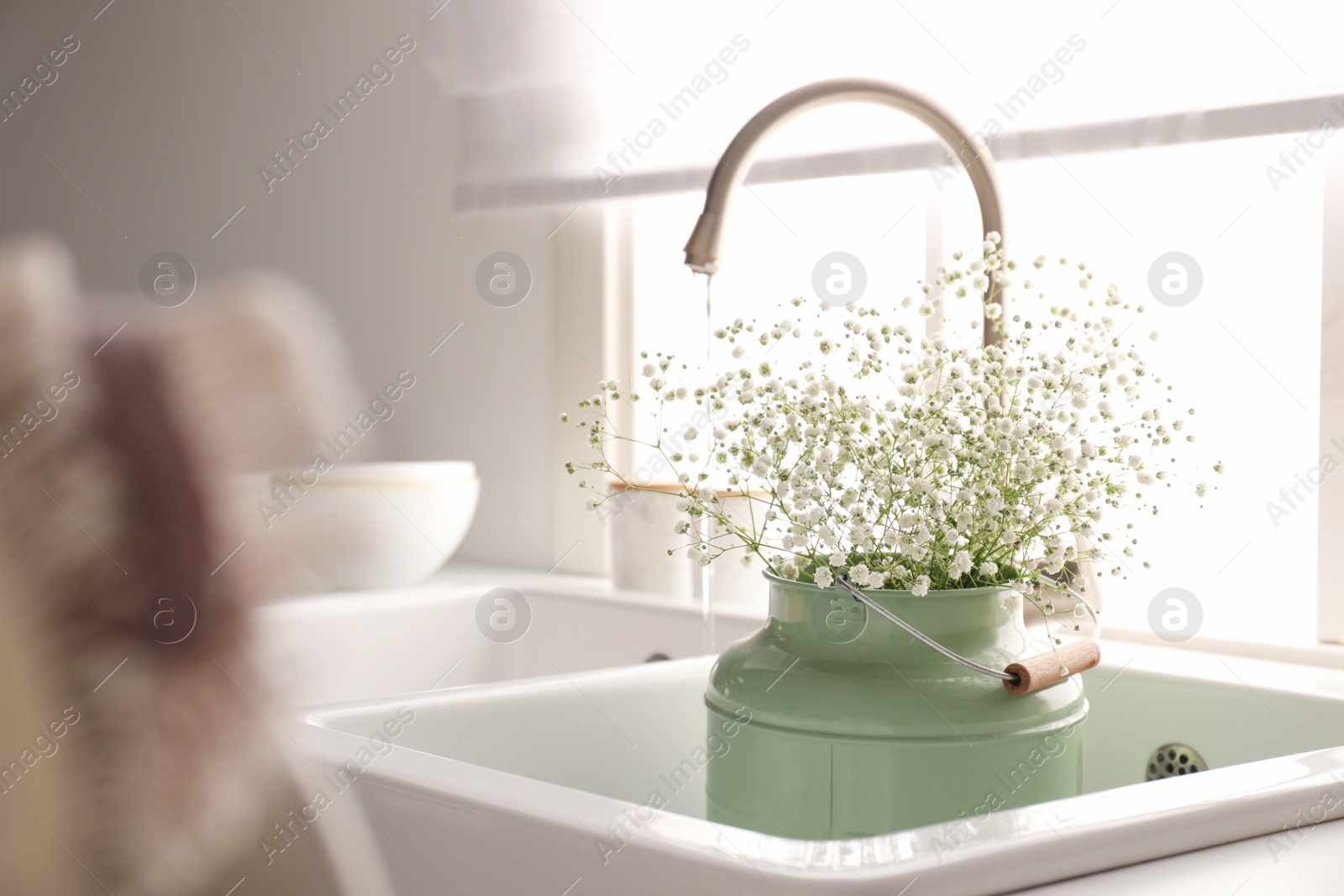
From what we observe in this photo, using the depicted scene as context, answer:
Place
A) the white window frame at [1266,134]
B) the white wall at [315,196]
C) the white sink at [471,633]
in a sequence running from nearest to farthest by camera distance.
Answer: the white window frame at [1266,134]
the white sink at [471,633]
the white wall at [315,196]

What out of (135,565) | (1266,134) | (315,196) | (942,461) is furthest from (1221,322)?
(315,196)

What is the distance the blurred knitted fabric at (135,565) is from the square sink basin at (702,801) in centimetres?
16

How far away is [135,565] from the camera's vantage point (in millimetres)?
314

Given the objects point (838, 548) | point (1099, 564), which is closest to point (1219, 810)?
point (838, 548)

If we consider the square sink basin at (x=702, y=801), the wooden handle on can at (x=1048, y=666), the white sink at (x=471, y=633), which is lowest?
the white sink at (x=471, y=633)

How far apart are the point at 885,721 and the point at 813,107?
52cm

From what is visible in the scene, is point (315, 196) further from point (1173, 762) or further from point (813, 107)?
point (1173, 762)

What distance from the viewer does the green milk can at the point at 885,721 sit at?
0.55m

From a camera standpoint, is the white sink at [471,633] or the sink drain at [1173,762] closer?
the sink drain at [1173,762]

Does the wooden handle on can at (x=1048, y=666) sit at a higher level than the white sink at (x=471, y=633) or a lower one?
higher

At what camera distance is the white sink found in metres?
1.23

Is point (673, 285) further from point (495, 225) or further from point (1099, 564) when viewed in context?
point (1099, 564)

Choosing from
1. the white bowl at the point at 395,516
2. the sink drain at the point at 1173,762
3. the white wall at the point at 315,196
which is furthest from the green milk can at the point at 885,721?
the white wall at the point at 315,196

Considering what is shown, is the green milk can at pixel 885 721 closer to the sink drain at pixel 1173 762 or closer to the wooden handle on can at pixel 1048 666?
the wooden handle on can at pixel 1048 666
